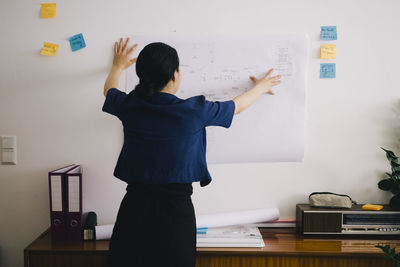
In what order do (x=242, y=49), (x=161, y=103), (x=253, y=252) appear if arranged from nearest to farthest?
(x=161, y=103) → (x=253, y=252) → (x=242, y=49)

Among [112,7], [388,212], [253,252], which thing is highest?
[112,7]

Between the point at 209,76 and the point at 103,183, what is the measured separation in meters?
0.83

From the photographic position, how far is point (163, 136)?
110cm

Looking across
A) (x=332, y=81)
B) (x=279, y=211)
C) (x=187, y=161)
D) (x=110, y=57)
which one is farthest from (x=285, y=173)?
(x=110, y=57)

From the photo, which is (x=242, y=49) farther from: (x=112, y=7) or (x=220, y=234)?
(x=220, y=234)

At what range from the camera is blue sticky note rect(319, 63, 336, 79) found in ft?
5.62

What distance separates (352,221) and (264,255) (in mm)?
507

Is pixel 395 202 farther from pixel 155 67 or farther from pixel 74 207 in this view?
pixel 74 207

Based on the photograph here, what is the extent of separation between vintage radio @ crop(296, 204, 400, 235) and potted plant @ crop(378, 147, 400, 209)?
0.22ft

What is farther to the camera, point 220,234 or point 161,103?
point 220,234

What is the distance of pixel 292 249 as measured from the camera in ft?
4.84

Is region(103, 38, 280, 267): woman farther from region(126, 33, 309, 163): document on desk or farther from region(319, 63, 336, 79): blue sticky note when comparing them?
region(319, 63, 336, 79): blue sticky note

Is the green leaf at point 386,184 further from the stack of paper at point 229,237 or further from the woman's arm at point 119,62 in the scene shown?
the woman's arm at point 119,62

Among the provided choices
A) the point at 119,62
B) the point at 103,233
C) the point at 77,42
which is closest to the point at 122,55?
the point at 119,62
